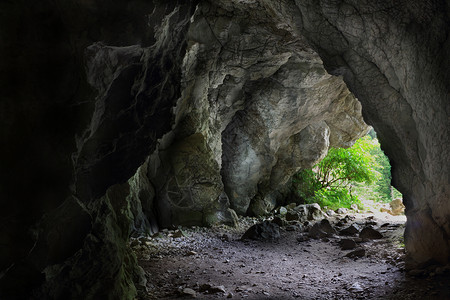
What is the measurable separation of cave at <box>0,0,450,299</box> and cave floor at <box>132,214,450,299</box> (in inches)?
22.0

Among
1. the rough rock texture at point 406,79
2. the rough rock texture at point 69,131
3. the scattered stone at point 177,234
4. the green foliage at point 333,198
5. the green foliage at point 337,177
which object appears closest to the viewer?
the rough rock texture at point 69,131

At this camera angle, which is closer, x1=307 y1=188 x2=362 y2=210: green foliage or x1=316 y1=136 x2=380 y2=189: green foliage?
x1=307 y1=188 x2=362 y2=210: green foliage

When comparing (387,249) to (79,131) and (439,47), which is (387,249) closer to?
(439,47)

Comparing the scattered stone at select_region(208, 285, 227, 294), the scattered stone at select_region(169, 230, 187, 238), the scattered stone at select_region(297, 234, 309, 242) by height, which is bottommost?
the scattered stone at select_region(169, 230, 187, 238)

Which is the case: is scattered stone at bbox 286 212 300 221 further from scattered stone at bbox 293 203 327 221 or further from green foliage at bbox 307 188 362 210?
green foliage at bbox 307 188 362 210

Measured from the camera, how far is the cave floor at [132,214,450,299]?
4.87m

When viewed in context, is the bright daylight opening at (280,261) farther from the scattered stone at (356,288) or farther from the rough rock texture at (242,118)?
the rough rock texture at (242,118)

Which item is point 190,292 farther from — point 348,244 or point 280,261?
point 348,244

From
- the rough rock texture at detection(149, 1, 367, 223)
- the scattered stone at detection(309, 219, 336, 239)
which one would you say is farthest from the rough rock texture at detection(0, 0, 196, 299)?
the scattered stone at detection(309, 219, 336, 239)

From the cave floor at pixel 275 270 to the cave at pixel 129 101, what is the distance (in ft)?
1.83

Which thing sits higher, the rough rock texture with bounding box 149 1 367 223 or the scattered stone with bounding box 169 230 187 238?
the rough rock texture with bounding box 149 1 367 223

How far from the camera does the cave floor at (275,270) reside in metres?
4.87

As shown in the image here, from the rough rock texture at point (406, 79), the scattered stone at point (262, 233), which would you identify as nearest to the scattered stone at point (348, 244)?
the scattered stone at point (262, 233)

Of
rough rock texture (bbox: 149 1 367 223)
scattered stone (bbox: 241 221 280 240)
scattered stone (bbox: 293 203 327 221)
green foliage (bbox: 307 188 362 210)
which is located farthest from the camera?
green foliage (bbox: 307 188 362 210)
